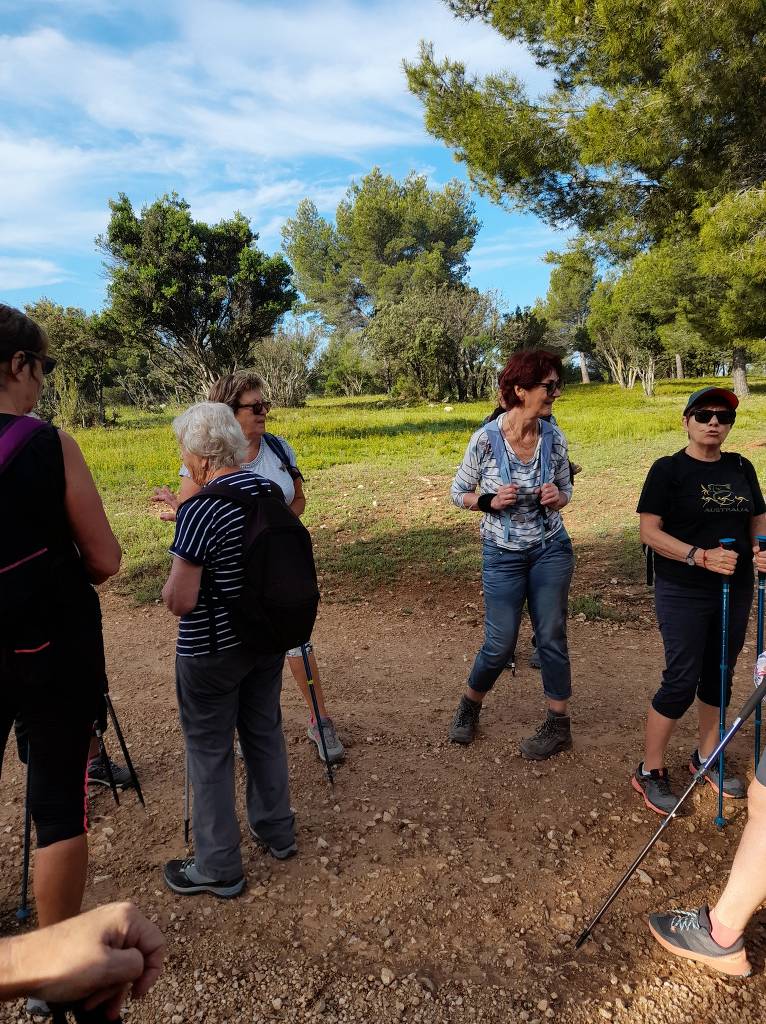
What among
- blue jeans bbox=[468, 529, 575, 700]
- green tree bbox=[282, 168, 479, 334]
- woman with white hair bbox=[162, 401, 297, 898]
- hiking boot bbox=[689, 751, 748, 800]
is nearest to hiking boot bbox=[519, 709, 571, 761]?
blue jeans bbox=[468, 529, 575, 700]

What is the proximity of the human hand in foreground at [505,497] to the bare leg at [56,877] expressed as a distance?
2.29 m

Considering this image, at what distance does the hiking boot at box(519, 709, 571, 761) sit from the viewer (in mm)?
3600

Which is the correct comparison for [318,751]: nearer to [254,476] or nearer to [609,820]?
[609,820]

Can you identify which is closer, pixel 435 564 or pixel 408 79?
pixel 435 564

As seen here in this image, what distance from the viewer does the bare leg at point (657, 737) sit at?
3149 mm

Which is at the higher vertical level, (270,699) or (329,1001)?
(270,699)

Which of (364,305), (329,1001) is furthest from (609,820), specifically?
(364,305)

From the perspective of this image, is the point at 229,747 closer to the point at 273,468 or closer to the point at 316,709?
the point at 316,709

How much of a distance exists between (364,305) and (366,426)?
3293cm

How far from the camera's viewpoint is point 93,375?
33.5m

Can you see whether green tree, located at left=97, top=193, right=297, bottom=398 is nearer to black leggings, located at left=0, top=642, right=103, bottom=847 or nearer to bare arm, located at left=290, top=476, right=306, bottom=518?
bare arm, located at left=290, top=476, right=306, bottom=518

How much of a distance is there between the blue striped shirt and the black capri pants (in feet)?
6.15

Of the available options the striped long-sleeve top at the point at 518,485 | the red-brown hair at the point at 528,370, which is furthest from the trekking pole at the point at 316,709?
the red-brown hair at the point at 528,370

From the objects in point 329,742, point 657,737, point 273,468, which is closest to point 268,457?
point 273,468
